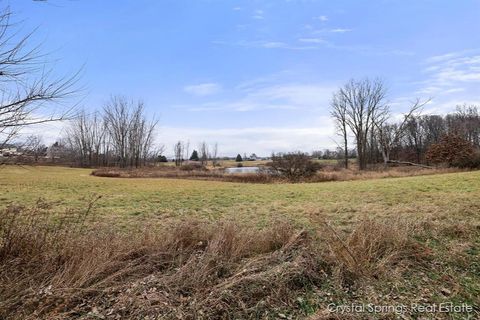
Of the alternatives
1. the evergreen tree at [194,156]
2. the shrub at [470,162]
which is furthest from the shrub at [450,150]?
the evergreen tree at [194,156]

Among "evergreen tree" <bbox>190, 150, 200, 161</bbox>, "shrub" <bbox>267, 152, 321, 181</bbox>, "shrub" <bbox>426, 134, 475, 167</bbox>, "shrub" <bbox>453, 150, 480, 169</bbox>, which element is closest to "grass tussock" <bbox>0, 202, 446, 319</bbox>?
"shrub" <bbox>267, 152, 321, 181</bbox>

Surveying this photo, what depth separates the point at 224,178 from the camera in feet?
85.5

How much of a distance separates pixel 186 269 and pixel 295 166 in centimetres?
2327

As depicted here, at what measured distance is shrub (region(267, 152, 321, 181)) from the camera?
85.0 ft

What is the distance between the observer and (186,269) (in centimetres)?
347

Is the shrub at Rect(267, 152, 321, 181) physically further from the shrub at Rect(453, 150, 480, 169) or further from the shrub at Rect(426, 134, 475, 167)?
the shrub at Rect(426, 134, 475, 167)

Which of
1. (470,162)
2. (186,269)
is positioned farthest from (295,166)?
(186,269)

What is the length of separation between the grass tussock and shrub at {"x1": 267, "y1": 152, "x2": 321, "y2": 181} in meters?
21.4

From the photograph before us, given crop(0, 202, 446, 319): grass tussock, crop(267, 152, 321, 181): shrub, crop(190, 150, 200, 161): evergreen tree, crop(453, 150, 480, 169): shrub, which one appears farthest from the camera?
crop(190, 150, 200, 161): evergreen tree

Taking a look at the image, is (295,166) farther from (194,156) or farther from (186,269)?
(194,156)

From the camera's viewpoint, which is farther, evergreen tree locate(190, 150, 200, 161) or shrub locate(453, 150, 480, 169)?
evergreen tree locate(190, 150, 200, 161)

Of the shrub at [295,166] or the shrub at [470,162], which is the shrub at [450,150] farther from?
the shrub at [295,166]

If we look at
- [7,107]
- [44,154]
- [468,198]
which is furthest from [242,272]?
[468,198]

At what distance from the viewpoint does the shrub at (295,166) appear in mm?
25922
